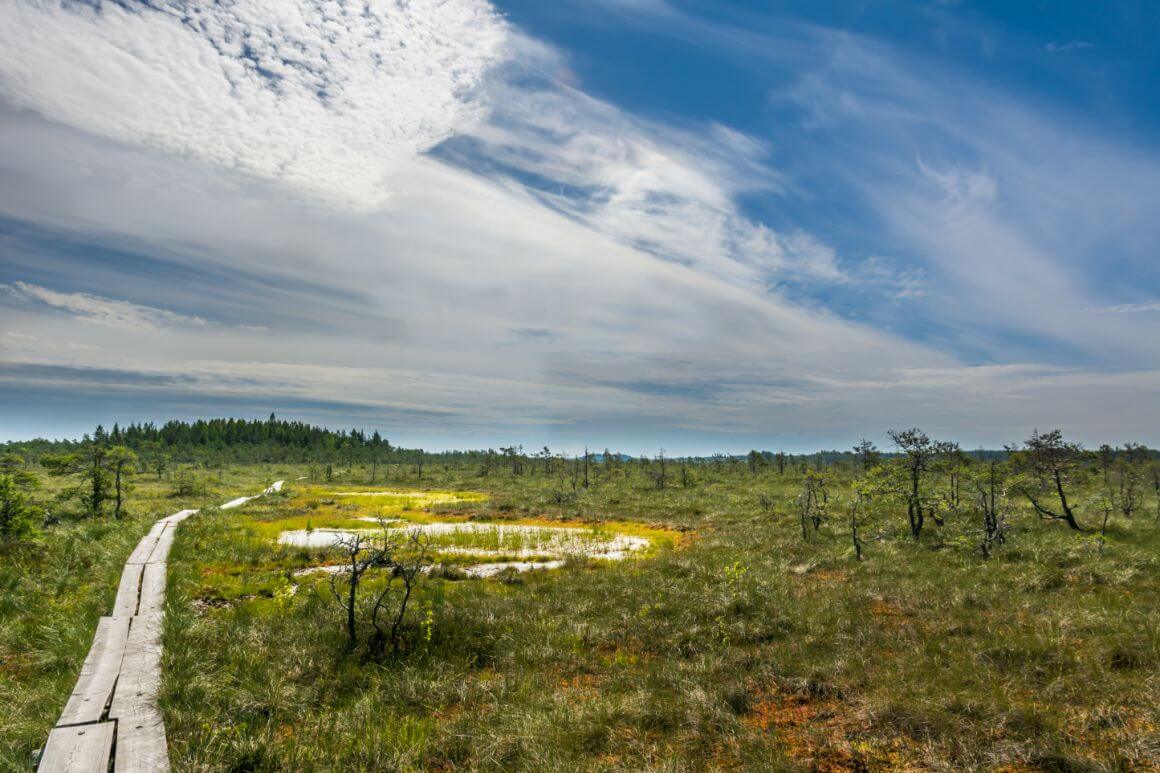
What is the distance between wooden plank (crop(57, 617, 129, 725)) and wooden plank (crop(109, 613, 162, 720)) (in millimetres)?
100

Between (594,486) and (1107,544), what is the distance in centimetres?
5018

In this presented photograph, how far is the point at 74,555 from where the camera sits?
52.7 feet

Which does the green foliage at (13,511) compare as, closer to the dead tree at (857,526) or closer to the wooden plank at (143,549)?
the wooden plank at (143,549)

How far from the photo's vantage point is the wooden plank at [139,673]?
6.66 metres

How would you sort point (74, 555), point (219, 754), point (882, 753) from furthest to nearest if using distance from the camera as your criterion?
point (74, 555)
point (882, 753)
point (219, 754)

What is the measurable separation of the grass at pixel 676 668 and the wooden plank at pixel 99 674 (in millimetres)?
211

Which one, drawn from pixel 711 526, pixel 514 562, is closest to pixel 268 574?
pixel 514 562

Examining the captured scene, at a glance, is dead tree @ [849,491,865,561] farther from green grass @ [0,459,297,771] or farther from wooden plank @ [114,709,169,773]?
green grass @ [0,459,297,771]

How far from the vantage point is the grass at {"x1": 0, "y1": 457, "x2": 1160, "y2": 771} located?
6477 millimetres

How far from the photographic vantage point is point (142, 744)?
5.87m

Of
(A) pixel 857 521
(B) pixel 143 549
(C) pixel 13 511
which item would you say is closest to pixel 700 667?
(B) pixel 143 549

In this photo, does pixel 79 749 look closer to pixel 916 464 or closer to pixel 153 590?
pixel 153 590

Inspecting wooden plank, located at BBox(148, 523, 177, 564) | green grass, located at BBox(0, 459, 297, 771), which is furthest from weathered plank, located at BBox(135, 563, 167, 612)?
wooden plank, located at BBox(148, 523, 177, 564)

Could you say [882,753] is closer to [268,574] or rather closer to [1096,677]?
[1096,677]
